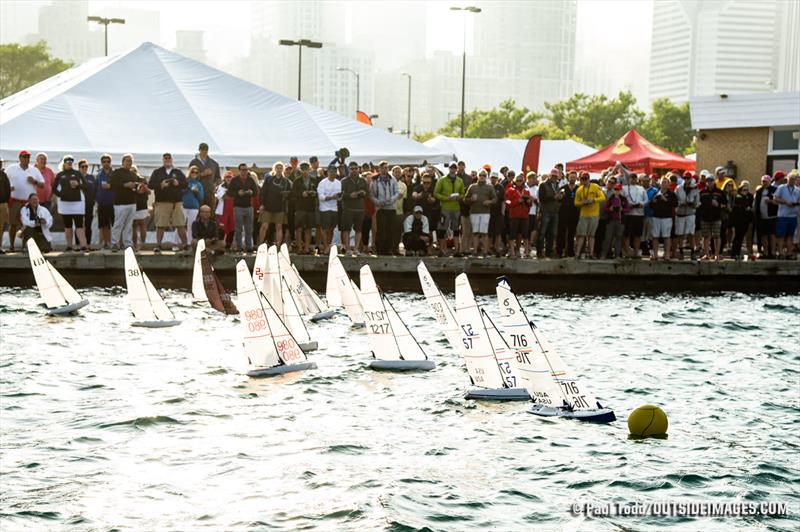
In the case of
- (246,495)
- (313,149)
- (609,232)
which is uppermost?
(313,149)

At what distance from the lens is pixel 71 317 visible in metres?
21.4

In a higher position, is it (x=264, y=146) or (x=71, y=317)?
(x=264, y=146)

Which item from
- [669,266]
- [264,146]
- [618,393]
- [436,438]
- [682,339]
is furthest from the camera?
[264,146]

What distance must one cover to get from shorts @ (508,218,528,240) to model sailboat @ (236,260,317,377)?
1011 cm

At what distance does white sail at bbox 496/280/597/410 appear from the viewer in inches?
517

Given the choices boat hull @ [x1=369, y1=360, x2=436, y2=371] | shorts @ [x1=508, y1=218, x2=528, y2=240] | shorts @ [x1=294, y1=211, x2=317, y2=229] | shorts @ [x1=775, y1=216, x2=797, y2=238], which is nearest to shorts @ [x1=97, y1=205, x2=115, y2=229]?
shorts @ [x1=294, y1=211, x2=317, y2=229]

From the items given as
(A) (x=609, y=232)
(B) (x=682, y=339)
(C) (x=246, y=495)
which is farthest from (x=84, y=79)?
(C) (x=246, y=495)

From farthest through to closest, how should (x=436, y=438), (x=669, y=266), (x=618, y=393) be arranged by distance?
(x=669, y=266) → (x=618, y=393) → (x=436, y=438)

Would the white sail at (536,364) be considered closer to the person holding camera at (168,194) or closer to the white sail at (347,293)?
the white sail at (347,293)

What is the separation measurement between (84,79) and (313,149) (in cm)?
696

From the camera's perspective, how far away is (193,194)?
997 inches

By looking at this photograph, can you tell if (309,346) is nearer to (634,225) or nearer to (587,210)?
(587,210)

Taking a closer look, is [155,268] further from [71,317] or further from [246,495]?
[246,495]

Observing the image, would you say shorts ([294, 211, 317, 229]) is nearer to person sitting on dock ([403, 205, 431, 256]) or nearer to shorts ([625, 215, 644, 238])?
person sitting on dock ([403, 205, 431, 256])
